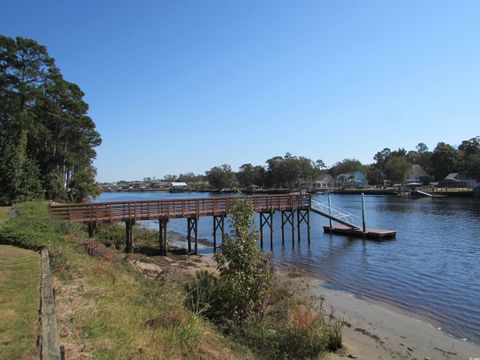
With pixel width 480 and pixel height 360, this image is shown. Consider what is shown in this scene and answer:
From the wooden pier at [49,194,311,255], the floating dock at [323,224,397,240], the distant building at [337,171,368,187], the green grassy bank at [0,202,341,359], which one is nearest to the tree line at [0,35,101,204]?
the wooden pier at [49,194,311,255]

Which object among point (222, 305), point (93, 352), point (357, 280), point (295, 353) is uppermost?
point (93, 352)

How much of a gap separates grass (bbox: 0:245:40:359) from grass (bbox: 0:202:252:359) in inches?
16.7

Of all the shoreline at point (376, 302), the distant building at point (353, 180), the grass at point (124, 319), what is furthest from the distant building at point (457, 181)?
the grass at point (124, 319)

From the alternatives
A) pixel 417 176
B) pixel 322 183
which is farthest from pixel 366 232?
pixel 322 183

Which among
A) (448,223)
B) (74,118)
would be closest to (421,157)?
(448,223)

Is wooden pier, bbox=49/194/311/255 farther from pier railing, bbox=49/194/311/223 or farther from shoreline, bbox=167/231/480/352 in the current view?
shoreline, bbox=167/231/480/352

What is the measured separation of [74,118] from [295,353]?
47.3 meters

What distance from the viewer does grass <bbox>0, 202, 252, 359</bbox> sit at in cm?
623

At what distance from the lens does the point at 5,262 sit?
1107 cm

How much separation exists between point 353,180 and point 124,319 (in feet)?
511

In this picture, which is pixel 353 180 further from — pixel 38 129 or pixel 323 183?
pixel 38 129

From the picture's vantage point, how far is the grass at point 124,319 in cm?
623

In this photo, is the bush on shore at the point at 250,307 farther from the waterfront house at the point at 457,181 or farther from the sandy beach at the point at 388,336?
the waterfront house at the point at 457,181

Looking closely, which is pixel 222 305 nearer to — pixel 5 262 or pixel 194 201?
pixel 5 262
